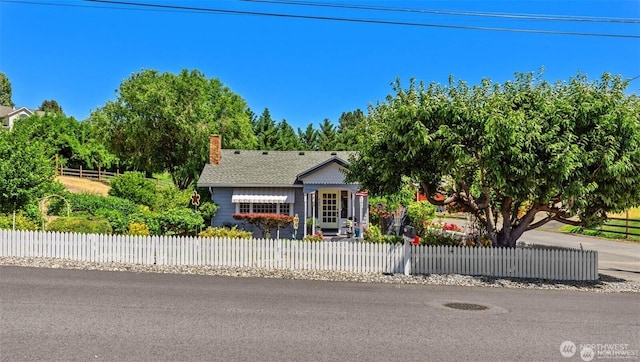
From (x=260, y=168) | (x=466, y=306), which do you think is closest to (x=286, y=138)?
(x=260, y=168)

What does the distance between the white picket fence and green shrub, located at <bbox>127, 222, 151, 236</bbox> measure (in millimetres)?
2355

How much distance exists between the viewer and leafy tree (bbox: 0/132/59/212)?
1672 cm

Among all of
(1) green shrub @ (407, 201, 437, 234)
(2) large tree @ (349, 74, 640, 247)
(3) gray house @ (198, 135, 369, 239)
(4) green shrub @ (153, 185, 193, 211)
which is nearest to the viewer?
(2) large tree @ (349, 74, 640, 247)

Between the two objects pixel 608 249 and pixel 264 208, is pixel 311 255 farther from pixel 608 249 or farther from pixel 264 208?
pixel 608 249

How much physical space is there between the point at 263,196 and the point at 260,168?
257 centimetres

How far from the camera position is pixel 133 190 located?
27.7 m

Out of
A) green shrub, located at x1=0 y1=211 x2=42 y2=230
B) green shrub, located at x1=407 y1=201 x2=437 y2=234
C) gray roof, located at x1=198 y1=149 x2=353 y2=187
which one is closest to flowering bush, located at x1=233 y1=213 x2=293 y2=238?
gray roof, located at x1=198 y1=149 x2=353 y2=187

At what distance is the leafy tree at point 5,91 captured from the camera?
8871 cm

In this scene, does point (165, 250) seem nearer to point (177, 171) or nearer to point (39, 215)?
point (39, 215)

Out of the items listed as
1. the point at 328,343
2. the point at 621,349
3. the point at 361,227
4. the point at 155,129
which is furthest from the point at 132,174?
the point at 621,349

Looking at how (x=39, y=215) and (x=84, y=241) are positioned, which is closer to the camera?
(x=84, y=241)

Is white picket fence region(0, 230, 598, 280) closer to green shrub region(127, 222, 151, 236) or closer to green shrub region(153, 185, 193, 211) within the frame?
green shrub region(127, 222, 151, 236)

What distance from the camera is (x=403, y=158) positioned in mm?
12164

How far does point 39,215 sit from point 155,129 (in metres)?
14.5
